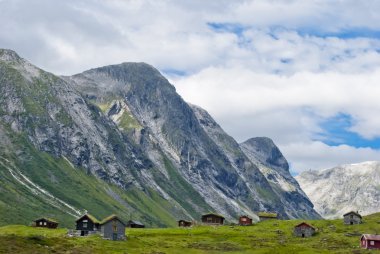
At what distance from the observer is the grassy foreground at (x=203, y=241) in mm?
120938

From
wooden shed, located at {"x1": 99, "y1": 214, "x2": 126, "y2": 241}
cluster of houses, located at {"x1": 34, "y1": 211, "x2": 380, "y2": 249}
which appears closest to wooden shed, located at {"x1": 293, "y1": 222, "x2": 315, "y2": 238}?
cluster of houses, located at {"x1": 34, "y1": 211, "x2": 380, "y2": 249}

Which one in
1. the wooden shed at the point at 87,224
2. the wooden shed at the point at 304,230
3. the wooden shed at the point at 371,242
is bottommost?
the wooden shed at the point at 371,242

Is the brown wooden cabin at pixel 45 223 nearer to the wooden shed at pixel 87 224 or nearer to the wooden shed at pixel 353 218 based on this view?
the wooden shed at pixel 87 224

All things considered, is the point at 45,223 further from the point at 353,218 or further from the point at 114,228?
the point at 353,218

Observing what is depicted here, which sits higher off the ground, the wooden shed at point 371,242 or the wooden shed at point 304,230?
the wooden shed at point 304,230

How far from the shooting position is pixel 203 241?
157m

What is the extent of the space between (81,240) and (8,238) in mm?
21940

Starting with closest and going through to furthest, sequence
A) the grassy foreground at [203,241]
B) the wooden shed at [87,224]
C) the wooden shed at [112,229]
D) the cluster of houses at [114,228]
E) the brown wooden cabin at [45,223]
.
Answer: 1. the grassy foreground at [203,241]
2. the cluster of houses at [114,228]
3. the wooden shed at [112,229]
4. the wooden shed at [87,224]
5. the brown wooden cabin at [45,223]

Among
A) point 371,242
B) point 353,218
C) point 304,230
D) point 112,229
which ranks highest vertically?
point 353,218

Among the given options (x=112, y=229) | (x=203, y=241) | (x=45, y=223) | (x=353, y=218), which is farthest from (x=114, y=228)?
(x=353, y=218)

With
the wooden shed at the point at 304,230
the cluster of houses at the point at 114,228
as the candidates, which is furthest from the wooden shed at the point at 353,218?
the wooden shed at the point at 304,230

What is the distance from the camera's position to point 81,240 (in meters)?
137

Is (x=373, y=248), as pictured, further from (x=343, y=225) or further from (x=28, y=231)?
(x=28, y=231)

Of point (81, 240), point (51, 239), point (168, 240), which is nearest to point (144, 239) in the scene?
point (168, 240)
